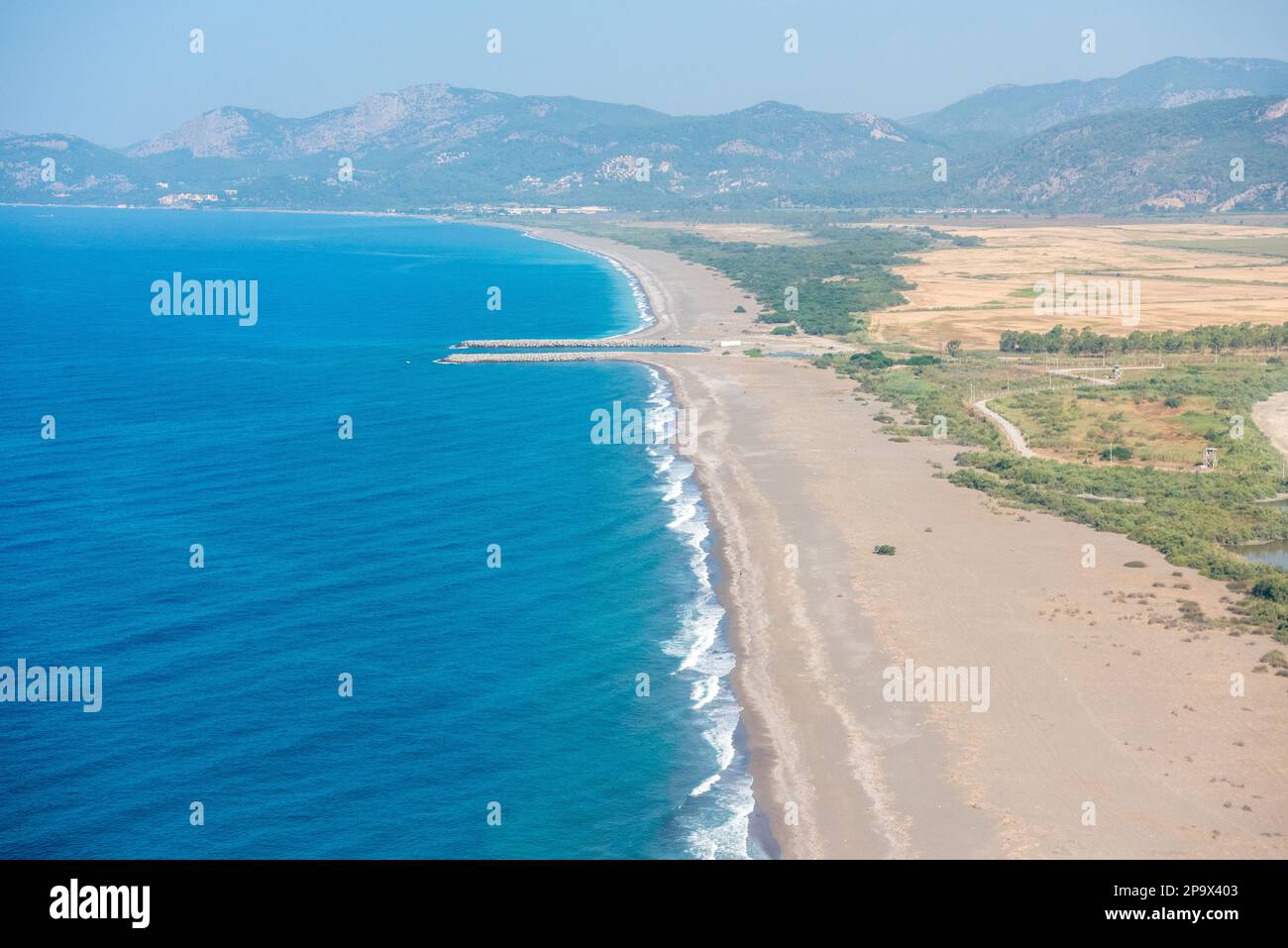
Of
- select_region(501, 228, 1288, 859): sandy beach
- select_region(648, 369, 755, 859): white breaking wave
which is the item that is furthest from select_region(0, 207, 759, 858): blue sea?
select_region(501, 228, 1288, 859): sandy beach

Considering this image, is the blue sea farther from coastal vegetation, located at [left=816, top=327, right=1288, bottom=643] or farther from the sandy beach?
coastal vegetation, located at [left=816, top=327, right=1288, bottom=643]

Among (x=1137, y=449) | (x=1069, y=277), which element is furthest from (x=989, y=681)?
(x=1069, y=277)

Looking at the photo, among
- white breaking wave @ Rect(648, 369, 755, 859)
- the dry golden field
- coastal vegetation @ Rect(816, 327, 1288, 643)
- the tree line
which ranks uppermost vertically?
the dry golden field

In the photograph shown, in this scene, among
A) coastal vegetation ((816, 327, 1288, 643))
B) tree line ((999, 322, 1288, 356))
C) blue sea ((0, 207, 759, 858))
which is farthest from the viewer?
tree line ((999, 322, 1288, 356))

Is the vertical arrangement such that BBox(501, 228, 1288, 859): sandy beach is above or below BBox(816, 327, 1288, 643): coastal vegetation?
below

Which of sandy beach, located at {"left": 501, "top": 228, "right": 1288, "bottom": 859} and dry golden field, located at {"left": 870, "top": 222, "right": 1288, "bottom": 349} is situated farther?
dry golden field, located at {"left": 870, "top": 222, "right": 1288, "bottom": 349}
